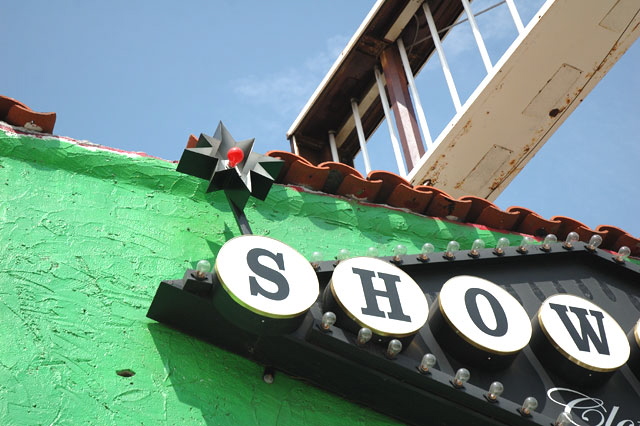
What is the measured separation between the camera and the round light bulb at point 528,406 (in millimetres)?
5418

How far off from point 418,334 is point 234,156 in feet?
5.68

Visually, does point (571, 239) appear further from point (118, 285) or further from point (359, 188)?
point (118, 285)

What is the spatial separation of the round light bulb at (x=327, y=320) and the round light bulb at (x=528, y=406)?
121cm

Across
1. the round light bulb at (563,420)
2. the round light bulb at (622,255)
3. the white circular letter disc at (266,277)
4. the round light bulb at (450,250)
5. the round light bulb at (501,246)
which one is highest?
the round light bulb at (622,255)

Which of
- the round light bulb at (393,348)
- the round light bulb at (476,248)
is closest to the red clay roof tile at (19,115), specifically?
the round light bulb at (393,348)

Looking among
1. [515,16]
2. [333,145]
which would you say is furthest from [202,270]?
[333,145]

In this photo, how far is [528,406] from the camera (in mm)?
5422

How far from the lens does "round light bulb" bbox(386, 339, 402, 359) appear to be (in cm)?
534

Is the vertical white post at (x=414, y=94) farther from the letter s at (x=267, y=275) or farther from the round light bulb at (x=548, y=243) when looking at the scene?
the letter s at (x=267, y=275)

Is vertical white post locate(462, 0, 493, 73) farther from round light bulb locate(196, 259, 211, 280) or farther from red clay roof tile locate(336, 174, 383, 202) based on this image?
round light bulb locate(196, 259, 211, 280)

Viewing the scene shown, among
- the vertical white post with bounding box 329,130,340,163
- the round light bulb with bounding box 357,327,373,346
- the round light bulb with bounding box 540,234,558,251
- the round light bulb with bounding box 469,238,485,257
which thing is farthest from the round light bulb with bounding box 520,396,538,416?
the vertical white post with bounding box 329,130,340,163

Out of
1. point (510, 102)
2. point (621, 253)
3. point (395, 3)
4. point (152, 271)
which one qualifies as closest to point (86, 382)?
point (152, 271)

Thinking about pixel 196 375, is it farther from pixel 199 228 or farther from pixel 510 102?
pixel 510 102

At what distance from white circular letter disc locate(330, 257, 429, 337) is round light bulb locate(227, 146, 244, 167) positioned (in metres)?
1.11
